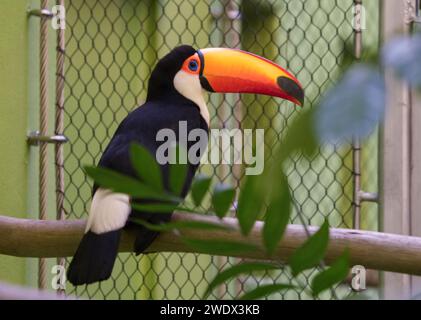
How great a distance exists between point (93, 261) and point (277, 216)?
0.95m

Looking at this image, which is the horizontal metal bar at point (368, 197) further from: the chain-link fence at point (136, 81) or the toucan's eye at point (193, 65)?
the toucan's eye at point (193, 65)

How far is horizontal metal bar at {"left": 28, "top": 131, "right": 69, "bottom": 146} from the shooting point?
5.83ft

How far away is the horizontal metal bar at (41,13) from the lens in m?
1.83

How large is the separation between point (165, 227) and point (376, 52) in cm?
12

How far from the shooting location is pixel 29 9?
74.4 inches

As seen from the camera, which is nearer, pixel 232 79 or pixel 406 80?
pixel 406 80

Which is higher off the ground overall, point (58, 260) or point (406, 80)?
point (406, 80)

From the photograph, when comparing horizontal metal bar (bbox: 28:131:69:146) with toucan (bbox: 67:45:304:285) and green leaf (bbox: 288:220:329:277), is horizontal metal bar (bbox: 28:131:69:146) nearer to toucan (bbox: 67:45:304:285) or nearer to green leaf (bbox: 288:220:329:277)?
toucan (bbox: 67:45:304:285)

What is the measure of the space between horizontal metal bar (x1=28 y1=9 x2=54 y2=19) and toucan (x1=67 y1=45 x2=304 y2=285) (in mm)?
310

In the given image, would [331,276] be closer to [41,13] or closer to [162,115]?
[162,115]

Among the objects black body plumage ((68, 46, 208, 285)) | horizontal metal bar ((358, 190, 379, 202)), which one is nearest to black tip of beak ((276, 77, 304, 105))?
black body plumage ((68, 46, 208, 285))

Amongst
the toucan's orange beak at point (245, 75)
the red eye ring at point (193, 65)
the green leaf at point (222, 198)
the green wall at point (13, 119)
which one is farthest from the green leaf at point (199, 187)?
the green wall at point (13, 119)
